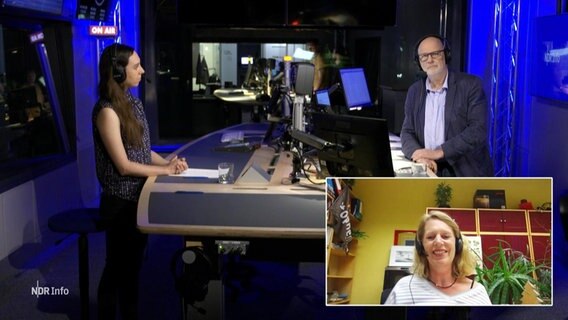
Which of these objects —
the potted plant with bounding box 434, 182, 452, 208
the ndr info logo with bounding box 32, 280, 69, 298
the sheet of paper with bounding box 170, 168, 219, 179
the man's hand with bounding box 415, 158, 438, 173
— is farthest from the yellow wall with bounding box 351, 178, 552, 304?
the ndr info logo with bounding box 32, 280, 69, 298

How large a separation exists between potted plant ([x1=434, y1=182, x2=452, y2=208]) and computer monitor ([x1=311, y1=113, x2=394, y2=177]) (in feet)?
2.22

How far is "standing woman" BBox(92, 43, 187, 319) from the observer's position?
3098 mm

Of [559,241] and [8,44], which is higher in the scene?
[8,44]

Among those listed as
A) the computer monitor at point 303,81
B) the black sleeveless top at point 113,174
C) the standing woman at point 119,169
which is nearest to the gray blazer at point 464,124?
the computer monitor at point 303,81

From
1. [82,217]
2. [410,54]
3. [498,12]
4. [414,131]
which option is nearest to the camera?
[82,217]

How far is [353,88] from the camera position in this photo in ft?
15.6

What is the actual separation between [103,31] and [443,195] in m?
5.10

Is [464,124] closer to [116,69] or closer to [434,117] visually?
[434,117]

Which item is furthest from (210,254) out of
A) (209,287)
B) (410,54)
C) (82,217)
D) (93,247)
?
(410,54)

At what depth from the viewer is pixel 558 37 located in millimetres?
5008

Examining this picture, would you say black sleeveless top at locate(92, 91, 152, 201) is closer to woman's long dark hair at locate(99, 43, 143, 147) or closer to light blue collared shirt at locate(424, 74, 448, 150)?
woman's long dark hair at locate(99, 43, 143, 147)

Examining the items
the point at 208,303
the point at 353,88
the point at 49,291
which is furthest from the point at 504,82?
the point at 208,303

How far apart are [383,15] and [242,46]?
7.93 ft

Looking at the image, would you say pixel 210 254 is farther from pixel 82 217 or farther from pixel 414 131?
pixel 414 131
